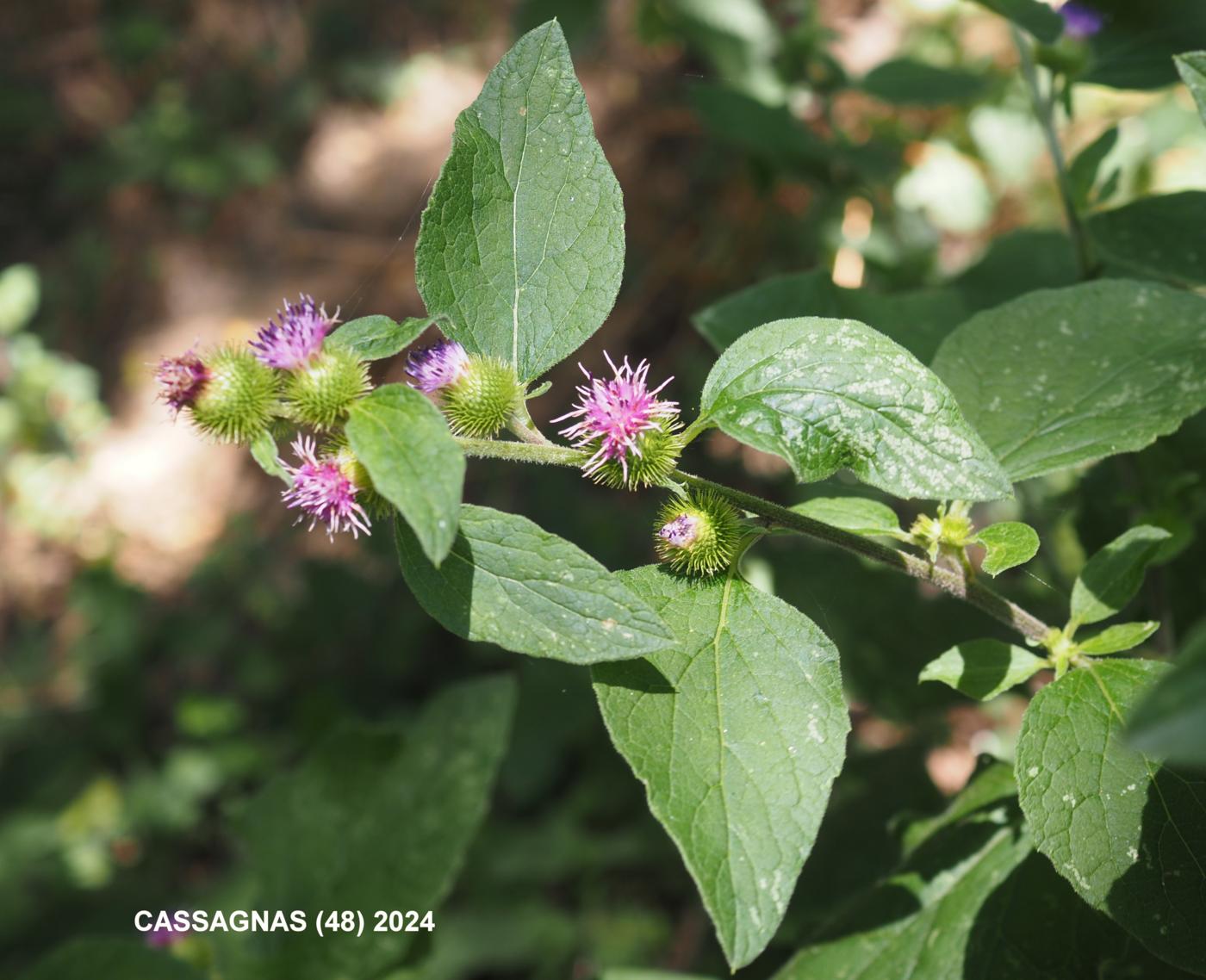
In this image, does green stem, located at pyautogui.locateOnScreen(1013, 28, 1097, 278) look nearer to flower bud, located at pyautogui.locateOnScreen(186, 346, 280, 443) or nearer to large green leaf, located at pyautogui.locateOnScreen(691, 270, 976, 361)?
large green leaf, located at pyautogui.locateOnScreen(691, 270, 976, 361)

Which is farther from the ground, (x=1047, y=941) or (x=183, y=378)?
(x=183, y=378)

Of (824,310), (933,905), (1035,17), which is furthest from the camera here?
(824,310)

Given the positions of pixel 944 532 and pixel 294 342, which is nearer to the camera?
pixel 294 342

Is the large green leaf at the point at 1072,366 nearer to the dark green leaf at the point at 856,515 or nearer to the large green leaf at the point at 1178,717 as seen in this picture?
the dark green leaf at the point at 856,515

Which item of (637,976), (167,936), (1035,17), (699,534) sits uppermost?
(1035,17)

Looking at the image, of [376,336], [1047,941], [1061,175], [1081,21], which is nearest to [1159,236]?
[1061,175]

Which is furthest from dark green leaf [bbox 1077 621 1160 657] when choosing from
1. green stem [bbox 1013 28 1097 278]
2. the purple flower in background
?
the purple flower in background

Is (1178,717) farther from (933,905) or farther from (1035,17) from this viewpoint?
(1035,17)

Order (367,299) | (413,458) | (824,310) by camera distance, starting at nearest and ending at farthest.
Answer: (413,458), (824,310), (367,299)
